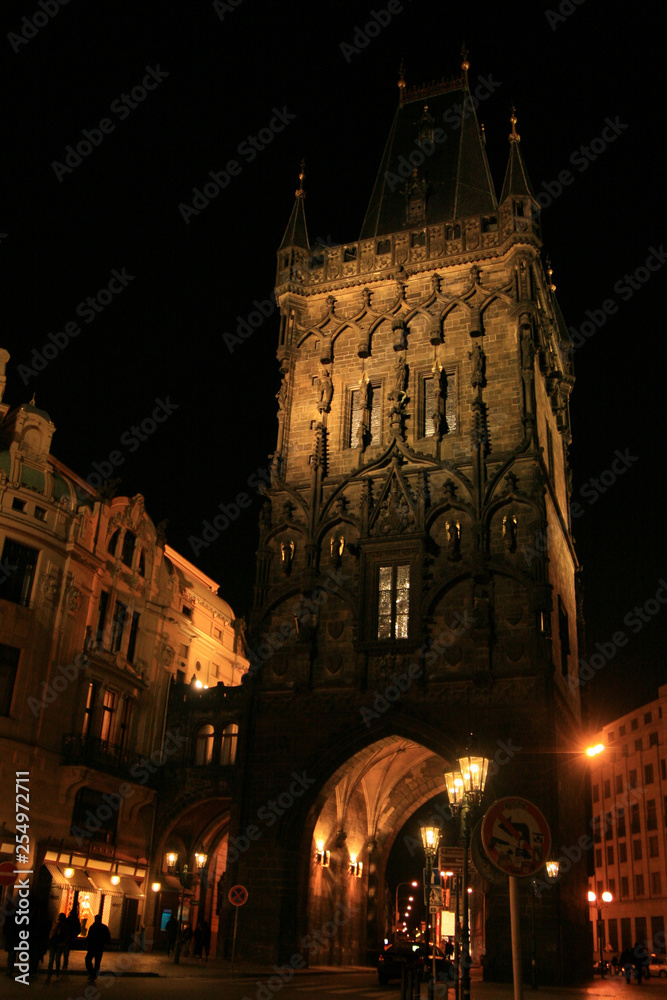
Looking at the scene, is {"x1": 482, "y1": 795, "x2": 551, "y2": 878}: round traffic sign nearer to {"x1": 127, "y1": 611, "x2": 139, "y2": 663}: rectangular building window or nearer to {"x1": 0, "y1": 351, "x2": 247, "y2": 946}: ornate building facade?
{"x1": 0, "y1": 351, "x2": 247, "y2": 946}: ornate building facade

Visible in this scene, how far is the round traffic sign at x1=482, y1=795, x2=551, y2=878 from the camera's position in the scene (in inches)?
340

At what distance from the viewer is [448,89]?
4306 cm

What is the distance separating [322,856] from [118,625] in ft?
42.8

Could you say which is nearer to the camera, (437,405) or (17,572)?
(437,405)

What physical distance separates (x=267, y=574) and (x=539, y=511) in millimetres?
9554

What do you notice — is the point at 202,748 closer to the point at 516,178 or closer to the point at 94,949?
the point at 94,949

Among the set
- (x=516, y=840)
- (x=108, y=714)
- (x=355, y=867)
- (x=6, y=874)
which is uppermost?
(x=108, y=714)

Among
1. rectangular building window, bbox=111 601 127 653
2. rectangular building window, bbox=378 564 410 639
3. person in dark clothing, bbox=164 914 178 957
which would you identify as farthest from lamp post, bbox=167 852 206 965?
rectangular building window, bbox=378 564 410 639

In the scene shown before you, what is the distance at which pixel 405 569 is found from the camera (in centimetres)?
2970

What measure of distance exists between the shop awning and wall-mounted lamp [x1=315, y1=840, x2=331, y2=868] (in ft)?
28.2

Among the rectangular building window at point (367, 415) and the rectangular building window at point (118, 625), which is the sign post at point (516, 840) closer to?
the rectangular building window at point (367, 415)

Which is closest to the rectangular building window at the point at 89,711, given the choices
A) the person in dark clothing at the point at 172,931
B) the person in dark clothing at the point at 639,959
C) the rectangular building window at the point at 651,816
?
the person in dark clothing at the point at 172,931

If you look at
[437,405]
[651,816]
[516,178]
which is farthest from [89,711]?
[651,816]

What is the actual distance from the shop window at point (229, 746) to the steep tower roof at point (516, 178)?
2349cm
